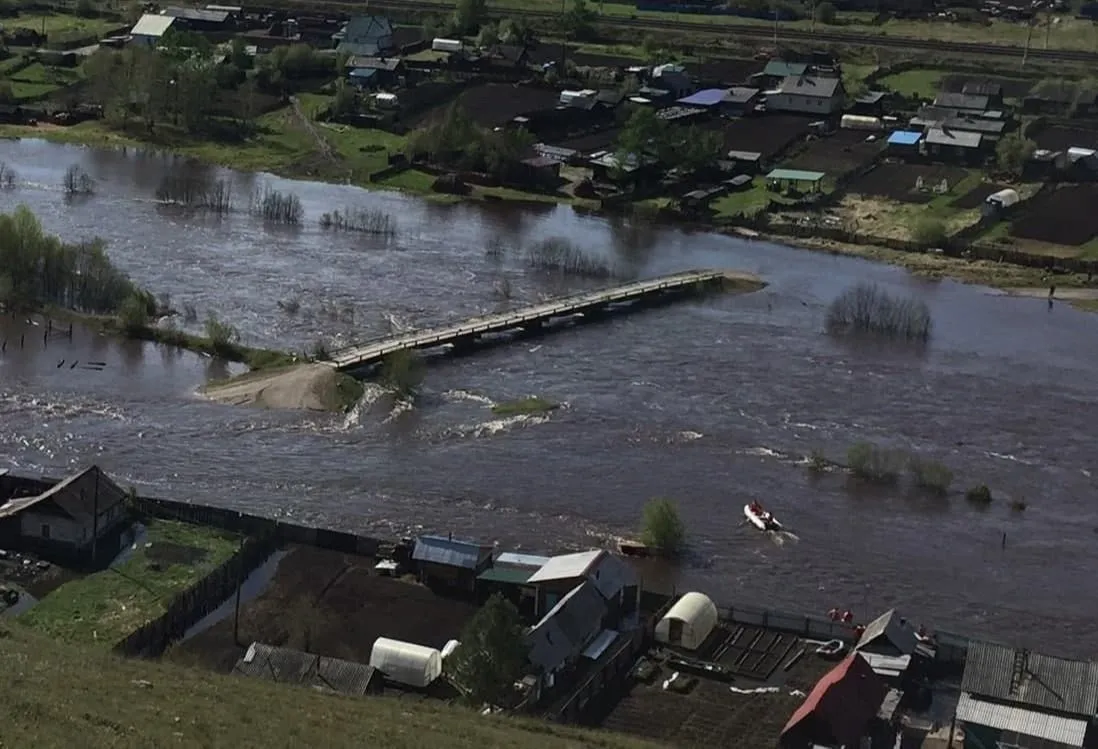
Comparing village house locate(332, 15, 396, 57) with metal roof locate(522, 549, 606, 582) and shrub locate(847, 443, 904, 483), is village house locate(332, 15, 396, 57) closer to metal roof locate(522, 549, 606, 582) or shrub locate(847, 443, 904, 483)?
shrub locate(847, 443, 904, 483)

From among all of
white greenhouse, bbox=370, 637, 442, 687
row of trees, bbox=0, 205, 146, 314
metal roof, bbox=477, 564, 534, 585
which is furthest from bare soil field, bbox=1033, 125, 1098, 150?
white greenhouse, bbox=370, 637, 442, 687

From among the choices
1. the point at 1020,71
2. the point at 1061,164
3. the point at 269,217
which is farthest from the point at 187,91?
the point at 1020,71

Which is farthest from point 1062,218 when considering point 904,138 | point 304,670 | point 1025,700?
point 304,670

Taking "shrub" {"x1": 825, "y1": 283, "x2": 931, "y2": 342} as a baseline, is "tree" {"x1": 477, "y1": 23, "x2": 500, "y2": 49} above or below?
above

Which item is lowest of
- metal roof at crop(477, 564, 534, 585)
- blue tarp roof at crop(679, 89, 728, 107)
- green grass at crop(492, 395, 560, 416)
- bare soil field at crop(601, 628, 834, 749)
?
bare soil field at crop(601, 628, 834, 749)

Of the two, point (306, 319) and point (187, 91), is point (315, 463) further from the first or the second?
point (187, 91)

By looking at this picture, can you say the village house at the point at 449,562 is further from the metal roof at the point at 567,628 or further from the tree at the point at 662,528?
the tree at the point at 662,528

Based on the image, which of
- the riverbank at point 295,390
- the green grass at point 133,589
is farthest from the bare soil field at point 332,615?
the riverbank at point 295,390

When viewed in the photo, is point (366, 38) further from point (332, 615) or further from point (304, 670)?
point (304, 670)
